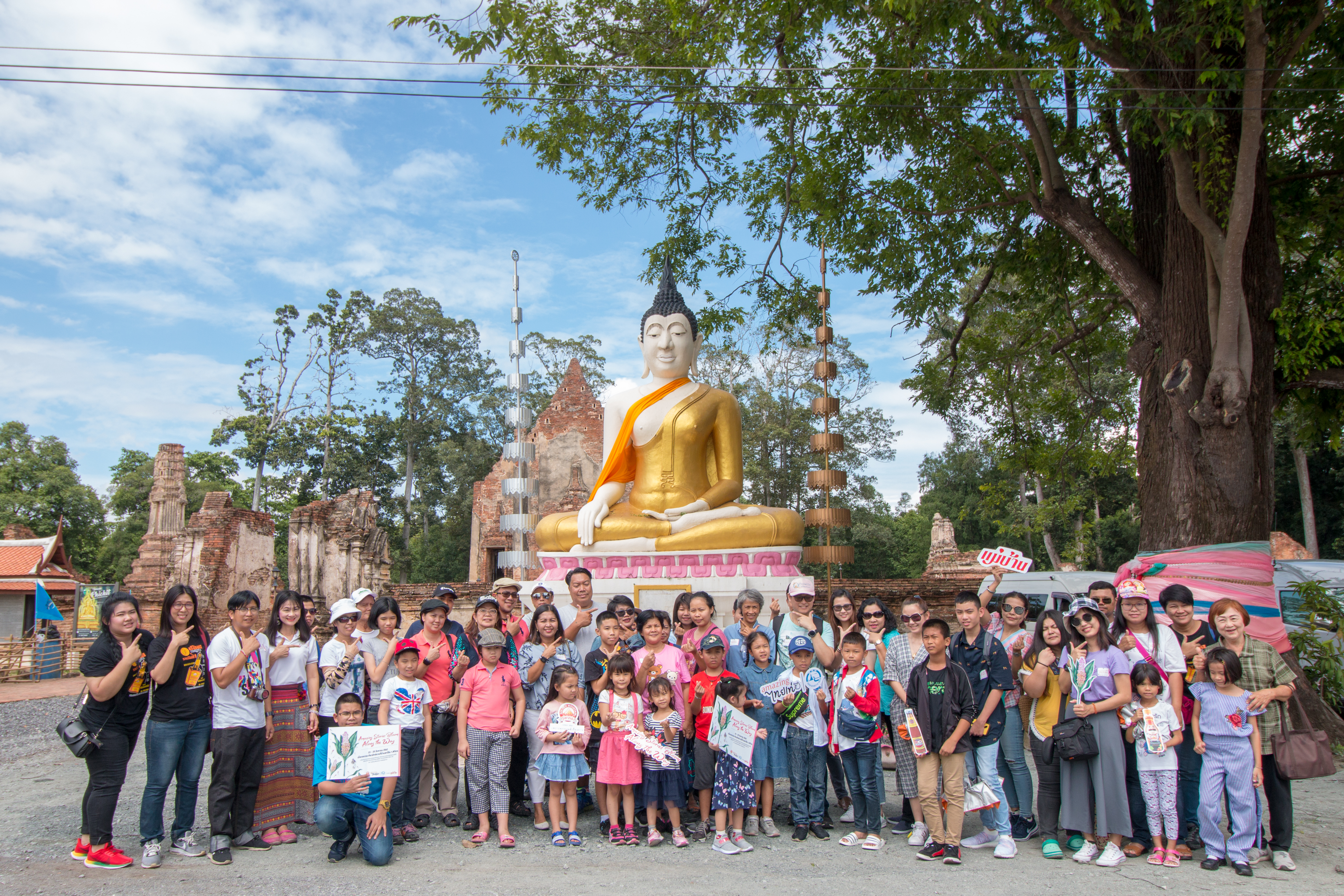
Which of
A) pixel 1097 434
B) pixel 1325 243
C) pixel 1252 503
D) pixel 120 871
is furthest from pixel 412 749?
pixel 1097 434

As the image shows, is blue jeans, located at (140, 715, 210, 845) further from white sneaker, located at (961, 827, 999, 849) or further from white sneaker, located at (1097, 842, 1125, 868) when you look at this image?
white sneaker, located at (1097, 842, 1125, 868)

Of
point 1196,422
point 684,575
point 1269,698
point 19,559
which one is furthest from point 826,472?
point 19,559

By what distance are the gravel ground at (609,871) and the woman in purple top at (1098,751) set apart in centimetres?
20

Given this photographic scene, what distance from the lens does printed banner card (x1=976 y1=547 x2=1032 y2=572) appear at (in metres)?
5.57

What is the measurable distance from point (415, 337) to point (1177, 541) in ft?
81.6

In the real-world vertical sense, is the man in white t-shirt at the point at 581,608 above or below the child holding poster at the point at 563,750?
above

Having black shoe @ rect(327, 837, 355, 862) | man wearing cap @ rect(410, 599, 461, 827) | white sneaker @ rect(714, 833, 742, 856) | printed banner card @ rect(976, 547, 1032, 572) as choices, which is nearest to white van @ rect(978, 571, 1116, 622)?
printed banner card @ rect(976, 547, 1032, 572)

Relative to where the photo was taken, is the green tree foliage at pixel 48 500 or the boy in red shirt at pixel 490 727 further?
the green tree foliage at pixel 48 500

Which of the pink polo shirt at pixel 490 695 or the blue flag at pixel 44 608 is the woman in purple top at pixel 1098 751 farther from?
the blue flag at pixel 44 608

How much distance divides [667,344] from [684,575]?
2555mm

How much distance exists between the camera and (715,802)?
15.7 ft

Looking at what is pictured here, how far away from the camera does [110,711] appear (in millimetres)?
4387

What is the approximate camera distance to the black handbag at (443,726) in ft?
17.0

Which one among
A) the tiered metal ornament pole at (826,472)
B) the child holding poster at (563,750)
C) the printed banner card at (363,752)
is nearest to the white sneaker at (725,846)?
the child holding poster at (563,750)
